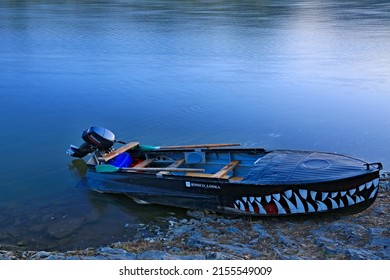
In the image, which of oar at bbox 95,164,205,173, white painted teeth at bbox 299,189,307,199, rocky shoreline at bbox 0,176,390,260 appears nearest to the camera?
rocky shoreline at bbox 0,176,390,260

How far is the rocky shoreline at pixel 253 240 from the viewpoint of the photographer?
8.35m

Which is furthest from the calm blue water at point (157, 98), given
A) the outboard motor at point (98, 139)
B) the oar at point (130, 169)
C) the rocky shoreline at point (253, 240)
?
the outboard motor at point (98, 139)

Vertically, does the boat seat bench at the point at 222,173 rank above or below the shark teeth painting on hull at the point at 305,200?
above

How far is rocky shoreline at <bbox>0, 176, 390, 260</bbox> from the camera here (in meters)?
8.35

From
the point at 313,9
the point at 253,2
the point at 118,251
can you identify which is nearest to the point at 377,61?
the point at 118,251

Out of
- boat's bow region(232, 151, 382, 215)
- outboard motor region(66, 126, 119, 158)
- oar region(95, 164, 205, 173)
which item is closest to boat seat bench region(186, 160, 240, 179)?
oar region(95, 164, 205, 173)

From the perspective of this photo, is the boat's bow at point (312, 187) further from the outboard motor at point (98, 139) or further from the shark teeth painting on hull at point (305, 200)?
the outboard motor at point (98, 139)

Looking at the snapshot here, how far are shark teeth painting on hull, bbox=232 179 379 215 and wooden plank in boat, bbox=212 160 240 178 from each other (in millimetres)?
794

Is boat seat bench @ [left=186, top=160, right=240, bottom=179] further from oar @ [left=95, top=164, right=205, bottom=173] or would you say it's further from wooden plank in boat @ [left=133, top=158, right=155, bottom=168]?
wooden plank in boat @ [left=133, top=158, right=155, bottom=168]

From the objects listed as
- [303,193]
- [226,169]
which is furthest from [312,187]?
[226,169]

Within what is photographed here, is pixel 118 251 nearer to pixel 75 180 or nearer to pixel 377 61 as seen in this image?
pixel 75 180

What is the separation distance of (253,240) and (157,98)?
45.5 feet

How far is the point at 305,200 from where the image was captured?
10.3m

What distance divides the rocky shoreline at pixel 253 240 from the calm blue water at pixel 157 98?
0.96m
